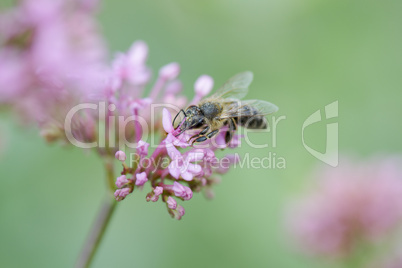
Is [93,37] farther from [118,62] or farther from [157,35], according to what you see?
[157,35]

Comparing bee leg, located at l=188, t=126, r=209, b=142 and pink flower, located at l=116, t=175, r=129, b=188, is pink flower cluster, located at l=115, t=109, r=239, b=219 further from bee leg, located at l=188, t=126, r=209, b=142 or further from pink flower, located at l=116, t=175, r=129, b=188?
bee leg, located at l=188, t=126, r=209, b=142

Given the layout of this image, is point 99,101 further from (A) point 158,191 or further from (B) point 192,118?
(A) point 158,191

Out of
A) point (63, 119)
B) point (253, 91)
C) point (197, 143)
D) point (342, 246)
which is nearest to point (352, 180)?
point (342, 246)

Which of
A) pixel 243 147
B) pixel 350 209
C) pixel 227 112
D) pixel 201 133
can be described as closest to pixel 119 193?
pixel 201 133

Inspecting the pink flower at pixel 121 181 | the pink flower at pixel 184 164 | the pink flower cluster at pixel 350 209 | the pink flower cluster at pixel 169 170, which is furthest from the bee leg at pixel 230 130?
the pink flower cluster at pixel 350 209

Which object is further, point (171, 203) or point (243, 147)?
point (243, 147)

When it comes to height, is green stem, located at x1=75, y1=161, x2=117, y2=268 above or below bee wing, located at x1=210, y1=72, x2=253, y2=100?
below

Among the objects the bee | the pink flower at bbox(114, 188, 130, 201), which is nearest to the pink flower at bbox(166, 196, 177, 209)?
Answer: the pink flower at bbox(114, 188, 130, 201)
